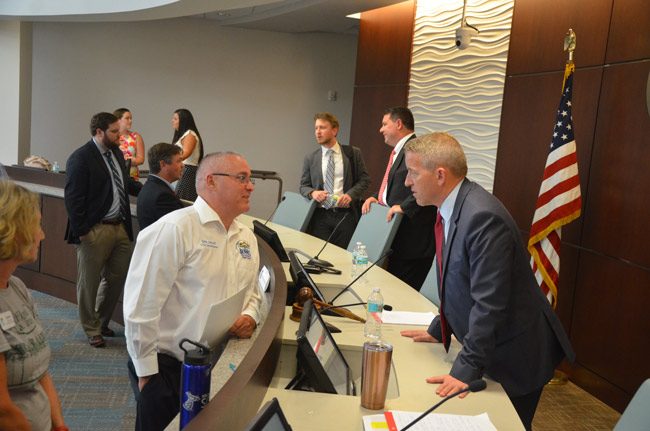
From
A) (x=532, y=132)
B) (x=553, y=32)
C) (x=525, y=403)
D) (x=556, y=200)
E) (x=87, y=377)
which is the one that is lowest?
(x=87, y=377)

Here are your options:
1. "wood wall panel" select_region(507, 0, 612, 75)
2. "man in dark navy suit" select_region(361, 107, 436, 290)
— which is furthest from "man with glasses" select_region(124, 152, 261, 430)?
"wood wall panel" select_region(507, 0, 612, 75)

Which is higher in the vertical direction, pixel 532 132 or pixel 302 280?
pixel 532 132

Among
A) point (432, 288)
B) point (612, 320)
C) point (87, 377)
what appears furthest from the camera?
point (612, 320)

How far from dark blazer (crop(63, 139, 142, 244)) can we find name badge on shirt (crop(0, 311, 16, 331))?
2.73 metres

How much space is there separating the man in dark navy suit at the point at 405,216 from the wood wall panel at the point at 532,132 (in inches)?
39.5

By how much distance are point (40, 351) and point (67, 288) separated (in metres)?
3.93

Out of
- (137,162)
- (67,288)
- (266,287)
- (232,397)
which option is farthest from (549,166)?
(137,162)

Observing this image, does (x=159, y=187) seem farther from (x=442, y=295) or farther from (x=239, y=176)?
(x=442, y=295)

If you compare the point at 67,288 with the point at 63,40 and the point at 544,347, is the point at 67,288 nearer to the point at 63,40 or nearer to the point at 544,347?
the point at 544,347

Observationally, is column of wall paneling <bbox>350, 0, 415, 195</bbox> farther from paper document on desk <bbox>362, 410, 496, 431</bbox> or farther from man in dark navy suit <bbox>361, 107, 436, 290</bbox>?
paper document on desk <bbox>362, 410, 496, 431</bbox>

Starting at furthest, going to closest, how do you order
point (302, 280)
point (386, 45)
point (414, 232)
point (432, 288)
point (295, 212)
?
1. point (386, 45)
2. point (295, 212)
3. point (414, 232)
4. point (432, 288)
5. point (302, 280)

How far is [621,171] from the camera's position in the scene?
3896mm

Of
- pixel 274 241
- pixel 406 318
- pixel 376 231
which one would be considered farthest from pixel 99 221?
pixel 406 318

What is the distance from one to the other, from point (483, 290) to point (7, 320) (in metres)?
1.34
